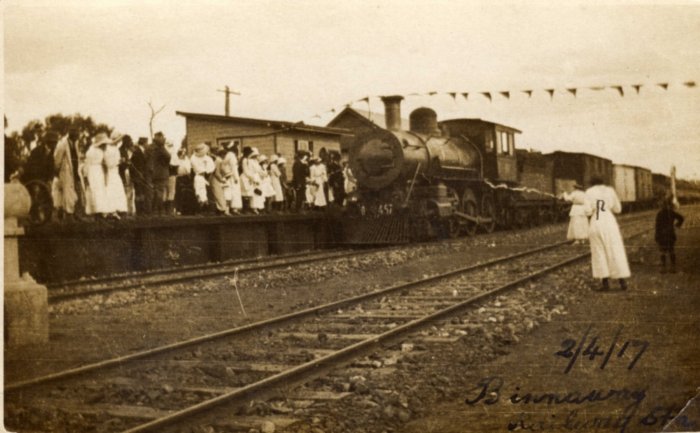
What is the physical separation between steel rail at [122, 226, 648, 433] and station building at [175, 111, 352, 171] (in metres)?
1.24

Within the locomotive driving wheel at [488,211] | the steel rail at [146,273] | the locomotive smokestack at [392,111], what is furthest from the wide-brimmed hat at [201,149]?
the locomotive driving wheel at [488,211]

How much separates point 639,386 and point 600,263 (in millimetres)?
676

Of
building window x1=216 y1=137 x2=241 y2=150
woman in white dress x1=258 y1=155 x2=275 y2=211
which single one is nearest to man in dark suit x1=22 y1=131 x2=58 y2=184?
building window x1=216 y1=137 x2=241 y2=150

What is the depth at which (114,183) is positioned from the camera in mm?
3904

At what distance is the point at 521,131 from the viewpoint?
3.75 metres

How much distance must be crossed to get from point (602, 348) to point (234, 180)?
2.46m

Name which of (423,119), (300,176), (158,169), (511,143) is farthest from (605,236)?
(158,169)

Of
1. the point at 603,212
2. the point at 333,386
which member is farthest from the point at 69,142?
the point at 603,212

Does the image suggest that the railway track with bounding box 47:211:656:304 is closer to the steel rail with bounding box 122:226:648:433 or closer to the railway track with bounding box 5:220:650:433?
the railway track with bounding box 5:220:650:433

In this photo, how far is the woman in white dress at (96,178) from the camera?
371 centimetres

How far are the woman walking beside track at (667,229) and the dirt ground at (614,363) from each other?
44 mm

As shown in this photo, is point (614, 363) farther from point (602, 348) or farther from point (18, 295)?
point (18, 295)

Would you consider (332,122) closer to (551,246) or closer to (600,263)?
(551,246)

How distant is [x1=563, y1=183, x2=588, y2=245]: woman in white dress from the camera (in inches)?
145
